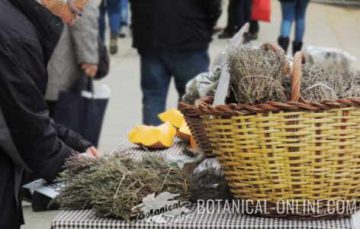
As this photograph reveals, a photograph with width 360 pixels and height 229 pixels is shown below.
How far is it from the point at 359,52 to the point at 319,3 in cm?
749

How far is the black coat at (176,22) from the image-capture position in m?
5.14

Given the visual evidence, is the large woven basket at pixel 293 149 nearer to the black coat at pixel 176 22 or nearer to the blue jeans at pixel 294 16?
the black coat at pixel 176 22

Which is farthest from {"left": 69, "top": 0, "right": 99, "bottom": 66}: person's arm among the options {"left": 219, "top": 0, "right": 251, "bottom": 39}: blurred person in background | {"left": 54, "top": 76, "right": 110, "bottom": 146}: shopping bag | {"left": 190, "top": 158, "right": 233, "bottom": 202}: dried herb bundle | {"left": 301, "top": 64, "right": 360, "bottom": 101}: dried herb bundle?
{"left": 219, "top": 0, "right": 251, "bottom": 39}: blurred person in background

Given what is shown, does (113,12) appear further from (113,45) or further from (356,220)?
(356,220)

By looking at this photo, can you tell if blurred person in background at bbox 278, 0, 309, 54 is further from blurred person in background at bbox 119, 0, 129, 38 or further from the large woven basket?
the large woven basket

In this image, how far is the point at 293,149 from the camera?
2.17 m

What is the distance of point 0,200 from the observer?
268cm

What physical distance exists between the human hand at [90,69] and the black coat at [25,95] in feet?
8.05

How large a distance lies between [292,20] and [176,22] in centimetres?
516

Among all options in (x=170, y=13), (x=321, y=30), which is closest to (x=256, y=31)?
(x=321, y=30)

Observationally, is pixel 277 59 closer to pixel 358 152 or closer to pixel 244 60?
pixel 244 60

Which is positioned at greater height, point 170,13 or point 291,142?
point 291,142

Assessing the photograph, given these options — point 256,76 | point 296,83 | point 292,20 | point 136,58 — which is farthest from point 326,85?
point 136,58

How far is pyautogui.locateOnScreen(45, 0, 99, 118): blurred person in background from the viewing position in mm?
5035
